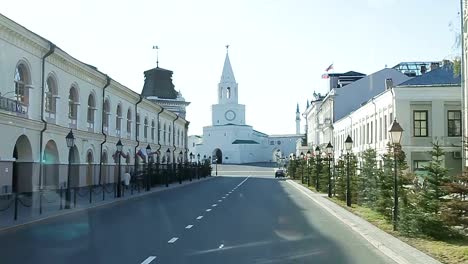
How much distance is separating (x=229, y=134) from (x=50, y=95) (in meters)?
127

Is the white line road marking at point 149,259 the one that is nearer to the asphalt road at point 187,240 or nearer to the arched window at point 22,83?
the asphalt road at point 187,240

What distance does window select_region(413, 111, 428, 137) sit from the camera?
4616 cm

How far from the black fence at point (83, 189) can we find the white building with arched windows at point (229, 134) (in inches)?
3232

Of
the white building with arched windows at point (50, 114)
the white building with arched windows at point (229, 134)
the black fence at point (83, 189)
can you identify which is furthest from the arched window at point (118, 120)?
the white building with arched windows at point (229, 134)

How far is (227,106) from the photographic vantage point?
16800cm

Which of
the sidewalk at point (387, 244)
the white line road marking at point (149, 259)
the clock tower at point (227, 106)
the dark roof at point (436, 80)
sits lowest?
the sidewalk at point (387, 244)

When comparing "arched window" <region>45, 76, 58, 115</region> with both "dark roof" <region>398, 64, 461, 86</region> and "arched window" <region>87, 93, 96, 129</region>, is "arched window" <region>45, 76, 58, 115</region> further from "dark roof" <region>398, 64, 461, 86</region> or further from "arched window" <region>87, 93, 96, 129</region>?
"dark roof" <region>398, 64, 461, 86</region>

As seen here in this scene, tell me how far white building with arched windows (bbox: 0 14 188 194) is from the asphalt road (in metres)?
7.69

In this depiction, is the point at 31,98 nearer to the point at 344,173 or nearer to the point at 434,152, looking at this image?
the point at 344,173

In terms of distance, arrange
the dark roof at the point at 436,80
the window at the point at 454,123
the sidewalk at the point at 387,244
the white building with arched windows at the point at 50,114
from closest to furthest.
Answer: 1. the sidewalk at the point at 387,244
2. the white building with arched windows at the point at 50,114
3. the window at the point at 454,123
4. the dark roof at the point at 436,80

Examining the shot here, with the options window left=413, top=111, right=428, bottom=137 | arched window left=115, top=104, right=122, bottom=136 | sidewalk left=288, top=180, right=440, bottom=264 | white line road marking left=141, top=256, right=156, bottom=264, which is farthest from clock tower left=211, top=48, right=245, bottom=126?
white line road marking left=141, top=256, right=156, bottom=264

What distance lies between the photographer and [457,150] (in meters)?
44.0

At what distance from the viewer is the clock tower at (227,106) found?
166 m

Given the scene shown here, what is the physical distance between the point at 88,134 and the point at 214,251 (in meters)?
31.0
